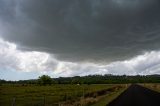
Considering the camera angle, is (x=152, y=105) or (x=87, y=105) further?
(x=87, y=105)

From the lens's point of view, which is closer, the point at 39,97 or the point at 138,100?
the point at 138,100

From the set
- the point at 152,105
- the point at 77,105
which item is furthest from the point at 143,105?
the point at 77,105

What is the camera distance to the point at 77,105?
3056 centimetres

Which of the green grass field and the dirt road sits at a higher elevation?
the green grass field

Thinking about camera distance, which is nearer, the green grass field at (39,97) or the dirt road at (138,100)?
the dirt road at (138,100)

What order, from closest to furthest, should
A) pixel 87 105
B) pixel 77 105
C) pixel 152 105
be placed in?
pixel 152 105 → pixel 77 105 → pixel 87 105

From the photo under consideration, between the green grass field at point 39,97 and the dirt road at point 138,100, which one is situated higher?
the green grass field at point 39,97

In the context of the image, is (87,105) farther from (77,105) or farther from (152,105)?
(152,105)

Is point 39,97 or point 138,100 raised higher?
point 39,97

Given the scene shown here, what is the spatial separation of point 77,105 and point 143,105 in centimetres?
646

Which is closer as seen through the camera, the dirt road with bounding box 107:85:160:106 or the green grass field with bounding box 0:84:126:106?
the dirt road with bounding box 107:85:160:106

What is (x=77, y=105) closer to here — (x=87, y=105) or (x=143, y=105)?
(x=87, y=105)

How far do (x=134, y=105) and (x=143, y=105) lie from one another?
0.97 meters

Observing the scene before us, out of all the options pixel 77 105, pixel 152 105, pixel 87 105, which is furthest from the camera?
pixel 87 105
